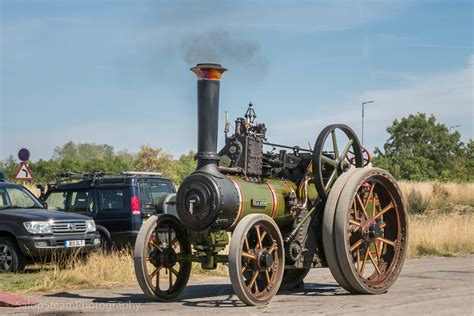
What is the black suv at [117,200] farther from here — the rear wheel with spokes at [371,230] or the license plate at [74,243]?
the rear wheel with spokes at [371,230]

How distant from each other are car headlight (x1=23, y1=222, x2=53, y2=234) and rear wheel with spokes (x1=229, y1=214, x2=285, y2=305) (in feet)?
17.8

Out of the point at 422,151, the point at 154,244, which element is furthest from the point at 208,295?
the point at 422,151

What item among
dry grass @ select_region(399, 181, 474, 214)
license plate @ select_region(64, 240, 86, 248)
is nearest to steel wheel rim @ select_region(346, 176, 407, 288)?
license plate @ select_region(64, 240, 86, 248)

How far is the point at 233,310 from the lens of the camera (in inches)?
379

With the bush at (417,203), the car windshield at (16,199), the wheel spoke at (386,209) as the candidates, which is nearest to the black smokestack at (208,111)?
the wheel spoke at (386,209)

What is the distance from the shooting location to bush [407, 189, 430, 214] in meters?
31.4

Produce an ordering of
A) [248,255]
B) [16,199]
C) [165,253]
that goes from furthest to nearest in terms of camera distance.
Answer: [16,199] → [165,253] → [248,255]

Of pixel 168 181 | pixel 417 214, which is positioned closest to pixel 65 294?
pixel 168 181

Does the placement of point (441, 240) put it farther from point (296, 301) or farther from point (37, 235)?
point (37, 235)

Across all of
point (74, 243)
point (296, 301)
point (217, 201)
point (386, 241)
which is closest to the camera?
point (217, 201)

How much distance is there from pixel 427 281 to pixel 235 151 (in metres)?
4.23

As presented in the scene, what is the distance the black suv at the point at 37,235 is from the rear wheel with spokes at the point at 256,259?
5.37 m

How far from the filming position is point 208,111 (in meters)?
10.3

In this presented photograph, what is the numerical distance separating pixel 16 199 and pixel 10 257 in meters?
1.71
